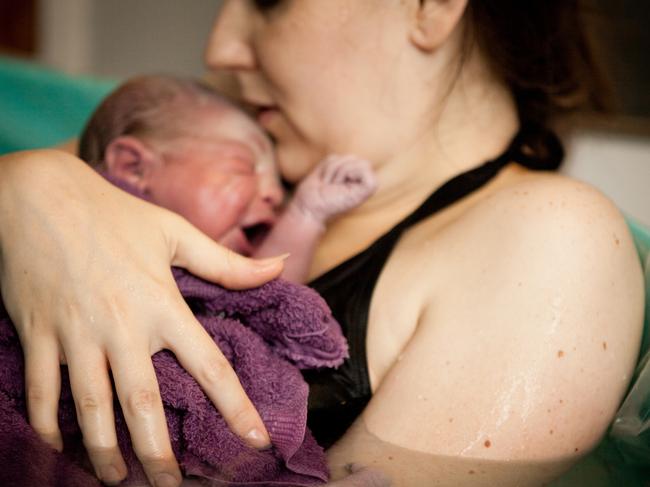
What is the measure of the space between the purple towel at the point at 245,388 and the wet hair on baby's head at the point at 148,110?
1.14ft

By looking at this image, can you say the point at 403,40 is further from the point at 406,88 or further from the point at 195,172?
the point at 195,172

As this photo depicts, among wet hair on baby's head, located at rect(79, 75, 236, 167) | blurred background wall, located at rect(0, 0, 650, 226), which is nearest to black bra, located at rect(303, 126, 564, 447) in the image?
wet hair on baby's head, located at rect(79, 75, 236, 167)

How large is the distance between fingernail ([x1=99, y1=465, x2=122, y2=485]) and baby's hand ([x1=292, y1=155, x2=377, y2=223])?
1.57ft

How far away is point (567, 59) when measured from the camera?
117 cm

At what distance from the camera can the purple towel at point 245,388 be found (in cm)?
63

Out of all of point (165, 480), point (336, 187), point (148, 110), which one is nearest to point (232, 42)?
point (148, 110)

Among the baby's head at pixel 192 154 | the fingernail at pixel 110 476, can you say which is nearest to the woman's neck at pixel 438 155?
the baby's head at pixel 192 154

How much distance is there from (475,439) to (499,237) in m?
0.22

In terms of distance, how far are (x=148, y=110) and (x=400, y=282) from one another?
452 millimetres

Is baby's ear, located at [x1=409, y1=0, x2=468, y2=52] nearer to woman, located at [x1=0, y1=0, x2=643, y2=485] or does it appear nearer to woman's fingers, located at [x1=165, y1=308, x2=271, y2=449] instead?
woman, located at [x1=0, y1=0, x2=643, y2=485]

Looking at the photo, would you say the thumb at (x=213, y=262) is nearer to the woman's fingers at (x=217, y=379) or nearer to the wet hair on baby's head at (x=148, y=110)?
the woman's fingers at (x=217, y=379)

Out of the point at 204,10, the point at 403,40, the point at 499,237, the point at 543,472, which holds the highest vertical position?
the point at 403,40

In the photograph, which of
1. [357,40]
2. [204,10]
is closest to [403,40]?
[357,40]

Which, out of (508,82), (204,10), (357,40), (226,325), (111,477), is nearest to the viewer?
(111,477)
